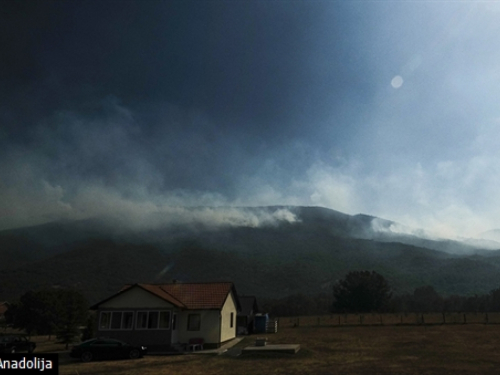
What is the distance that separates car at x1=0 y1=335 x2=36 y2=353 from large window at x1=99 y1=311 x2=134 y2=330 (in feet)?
17.5

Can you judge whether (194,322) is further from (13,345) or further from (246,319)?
(246,319)

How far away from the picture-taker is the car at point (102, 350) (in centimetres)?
2677

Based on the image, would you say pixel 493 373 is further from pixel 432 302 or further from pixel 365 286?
pixel 432 302

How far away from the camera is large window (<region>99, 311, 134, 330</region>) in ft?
107

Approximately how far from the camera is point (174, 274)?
503 ft

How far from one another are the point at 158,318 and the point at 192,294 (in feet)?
17.4

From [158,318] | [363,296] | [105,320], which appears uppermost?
[363,296]

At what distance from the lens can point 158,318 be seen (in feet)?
106

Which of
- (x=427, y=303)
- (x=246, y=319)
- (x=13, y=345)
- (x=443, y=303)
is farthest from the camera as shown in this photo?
(x=427, y=303)

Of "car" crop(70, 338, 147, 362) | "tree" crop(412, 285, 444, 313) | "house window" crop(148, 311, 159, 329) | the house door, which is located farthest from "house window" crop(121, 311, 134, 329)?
"tree" crop(412, 285, 444, 313)

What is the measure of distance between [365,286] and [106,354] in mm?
71201

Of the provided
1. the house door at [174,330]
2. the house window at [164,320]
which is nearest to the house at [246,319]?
the house door at [174,330]

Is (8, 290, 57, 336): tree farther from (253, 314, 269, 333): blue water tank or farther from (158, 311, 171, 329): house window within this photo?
(158, 311, 171, 329): house window

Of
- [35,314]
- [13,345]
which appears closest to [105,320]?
[13,345]
